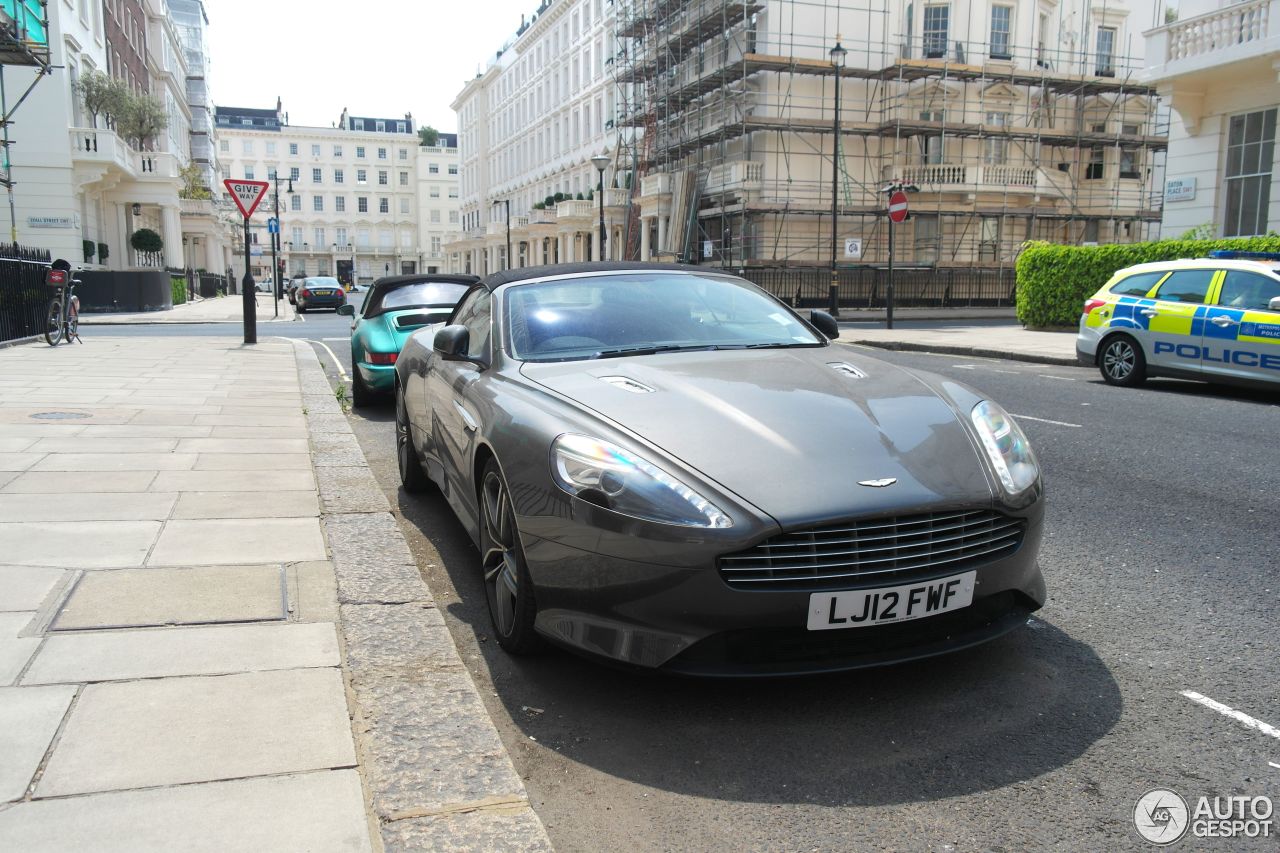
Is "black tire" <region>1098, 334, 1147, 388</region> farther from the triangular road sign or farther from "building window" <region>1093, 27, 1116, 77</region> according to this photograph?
"building window" <region>1093, 27, 1116, 77</region>

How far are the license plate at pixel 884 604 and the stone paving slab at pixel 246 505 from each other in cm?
328

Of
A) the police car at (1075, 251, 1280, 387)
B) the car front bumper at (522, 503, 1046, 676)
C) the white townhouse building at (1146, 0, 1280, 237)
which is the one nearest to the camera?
the car front bumper at (522, 503, 1046, 676)

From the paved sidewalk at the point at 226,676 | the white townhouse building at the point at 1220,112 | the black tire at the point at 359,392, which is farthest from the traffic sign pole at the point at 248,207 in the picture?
the white townhouse building at the point at 1220,112

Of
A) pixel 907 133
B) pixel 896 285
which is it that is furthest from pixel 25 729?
pixel 907 133

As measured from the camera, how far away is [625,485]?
9.46 ft

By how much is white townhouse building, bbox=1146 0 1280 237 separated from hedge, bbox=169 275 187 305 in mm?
34234

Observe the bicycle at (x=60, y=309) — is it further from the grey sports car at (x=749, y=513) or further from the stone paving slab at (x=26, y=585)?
the grey sports car at (x=749, y=513)

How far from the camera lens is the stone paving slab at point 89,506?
4.93 metres

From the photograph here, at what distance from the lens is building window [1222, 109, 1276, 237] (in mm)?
20281

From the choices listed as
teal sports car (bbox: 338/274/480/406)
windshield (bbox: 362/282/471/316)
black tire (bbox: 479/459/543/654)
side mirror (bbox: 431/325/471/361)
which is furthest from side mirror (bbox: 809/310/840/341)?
windshield (bbox: 362/282/471/316)

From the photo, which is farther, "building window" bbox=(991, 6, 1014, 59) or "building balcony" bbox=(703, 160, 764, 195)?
"building window" bbox=(991, 6, 1014, 59)

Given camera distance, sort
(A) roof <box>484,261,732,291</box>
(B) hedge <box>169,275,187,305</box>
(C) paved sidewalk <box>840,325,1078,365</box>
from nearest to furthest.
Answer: (A) roof <box>484,261,732,291</box>, (C) paved sidewalk <box>840,325,1078,365</box>, (B) hedge <box>169,275,187,305</box>

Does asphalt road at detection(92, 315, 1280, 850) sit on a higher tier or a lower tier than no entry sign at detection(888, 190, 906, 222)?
lower

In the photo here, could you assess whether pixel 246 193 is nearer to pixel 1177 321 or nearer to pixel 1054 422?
pixel 1054 422
